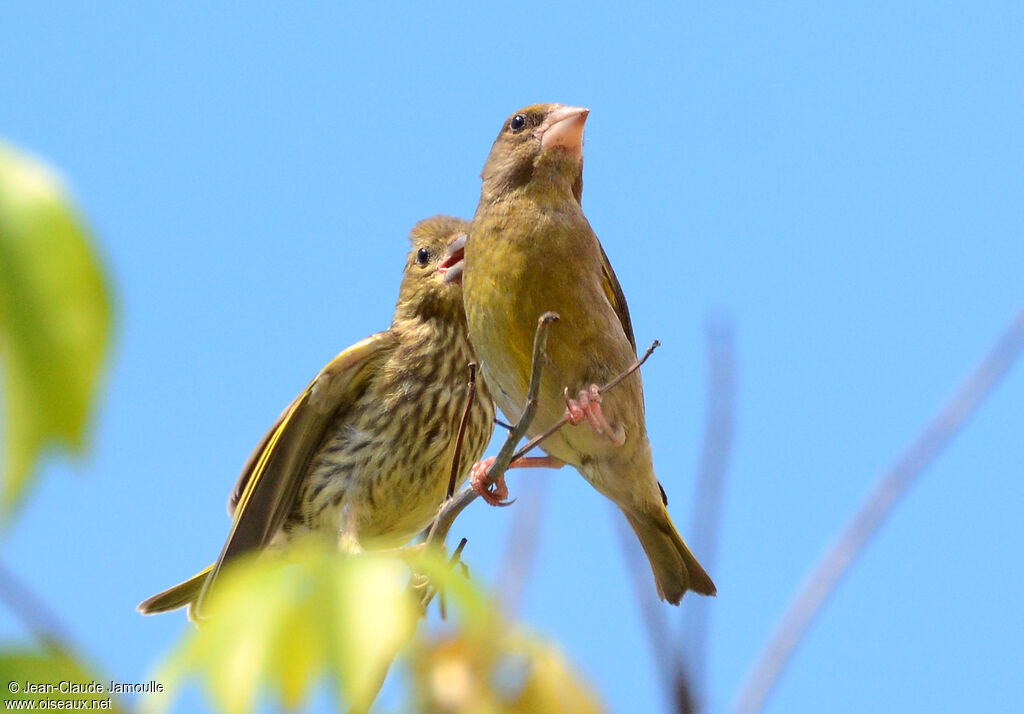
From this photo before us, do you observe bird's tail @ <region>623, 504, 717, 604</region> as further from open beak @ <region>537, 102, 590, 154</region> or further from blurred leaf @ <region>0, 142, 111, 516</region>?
blurred leaf @ <region>0, 142, 111, 516</region>

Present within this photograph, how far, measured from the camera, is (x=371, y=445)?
647 centimetres

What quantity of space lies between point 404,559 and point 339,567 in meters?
0.32

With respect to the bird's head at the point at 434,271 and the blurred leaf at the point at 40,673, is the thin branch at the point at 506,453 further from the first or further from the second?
Answer: the bird's head at the point at 434,271

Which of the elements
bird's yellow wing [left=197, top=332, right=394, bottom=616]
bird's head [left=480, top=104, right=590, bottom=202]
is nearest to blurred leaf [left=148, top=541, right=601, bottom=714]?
bird's head [left=480, top=104, right=590, bottom=202]

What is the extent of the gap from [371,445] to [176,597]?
1.30 meters

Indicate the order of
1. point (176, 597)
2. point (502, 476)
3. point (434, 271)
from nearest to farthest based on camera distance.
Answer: point (502, 476) < point (176, 597) < point (434, 271)

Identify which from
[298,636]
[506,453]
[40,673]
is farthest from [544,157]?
[40,673]

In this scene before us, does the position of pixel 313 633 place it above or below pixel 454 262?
above

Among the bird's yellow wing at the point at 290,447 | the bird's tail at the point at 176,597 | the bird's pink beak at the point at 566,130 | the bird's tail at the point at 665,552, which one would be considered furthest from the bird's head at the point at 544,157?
the bird's tail at the point at 176,597

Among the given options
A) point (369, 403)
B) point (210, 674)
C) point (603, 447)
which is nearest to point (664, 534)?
point (603, 447)

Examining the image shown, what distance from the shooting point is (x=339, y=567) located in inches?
79.9

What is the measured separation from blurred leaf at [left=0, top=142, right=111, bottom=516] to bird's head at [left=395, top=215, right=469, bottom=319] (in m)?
5.27

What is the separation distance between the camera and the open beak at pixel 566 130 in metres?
5.20

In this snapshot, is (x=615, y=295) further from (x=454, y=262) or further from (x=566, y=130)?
(x=454, y=262)
